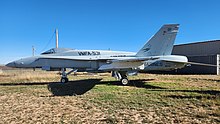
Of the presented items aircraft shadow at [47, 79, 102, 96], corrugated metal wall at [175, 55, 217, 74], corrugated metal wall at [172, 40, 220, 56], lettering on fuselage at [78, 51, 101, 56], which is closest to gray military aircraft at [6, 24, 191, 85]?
lettering on fuselage at [78, 51, 101, 56]

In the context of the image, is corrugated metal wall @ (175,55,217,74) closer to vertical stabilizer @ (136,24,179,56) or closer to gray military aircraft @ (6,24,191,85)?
gray military aircraft @ (6,24,191,85)

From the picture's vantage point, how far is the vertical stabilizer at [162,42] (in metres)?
12.8

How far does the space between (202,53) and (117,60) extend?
20.3 m

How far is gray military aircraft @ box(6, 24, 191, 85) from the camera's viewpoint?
12531 mm

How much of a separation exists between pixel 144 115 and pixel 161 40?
845cm

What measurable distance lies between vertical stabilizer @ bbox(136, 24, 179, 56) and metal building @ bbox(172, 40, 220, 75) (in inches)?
615

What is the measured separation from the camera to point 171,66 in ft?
42.7

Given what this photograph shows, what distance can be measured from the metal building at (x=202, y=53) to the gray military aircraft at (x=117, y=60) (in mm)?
15445

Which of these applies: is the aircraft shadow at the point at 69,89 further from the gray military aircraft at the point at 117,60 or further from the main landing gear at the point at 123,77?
the main landing gear at the point at 123,77

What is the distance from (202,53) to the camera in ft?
90.2

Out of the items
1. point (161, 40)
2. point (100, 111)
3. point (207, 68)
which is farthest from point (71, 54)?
point (207, 68)

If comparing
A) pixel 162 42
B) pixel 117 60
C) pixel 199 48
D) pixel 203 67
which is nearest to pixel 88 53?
pixel 117 60

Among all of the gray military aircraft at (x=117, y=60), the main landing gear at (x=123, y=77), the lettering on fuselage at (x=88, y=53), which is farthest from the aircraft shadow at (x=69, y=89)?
the lettering on fuselage at (x=88, y=53)

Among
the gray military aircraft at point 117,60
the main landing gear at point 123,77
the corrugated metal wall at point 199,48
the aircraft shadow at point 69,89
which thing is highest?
the corrugated metal wall at point 199,48
